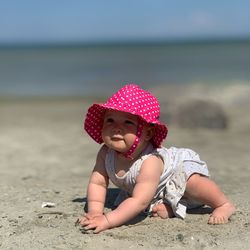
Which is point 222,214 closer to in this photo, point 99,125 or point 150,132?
point 150,132

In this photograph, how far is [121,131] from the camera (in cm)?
345

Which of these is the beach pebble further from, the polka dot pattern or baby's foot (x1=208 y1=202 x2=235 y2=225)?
baby's foot (x1=208 y1=202 x2=235 y2=225)

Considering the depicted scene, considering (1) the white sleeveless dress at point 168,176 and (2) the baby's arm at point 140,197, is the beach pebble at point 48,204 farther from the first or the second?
(2) the baby's arm at point 140,197

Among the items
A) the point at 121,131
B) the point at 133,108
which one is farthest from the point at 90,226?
the point at 133,108

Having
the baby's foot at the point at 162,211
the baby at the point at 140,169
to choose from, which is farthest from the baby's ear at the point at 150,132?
the baby's foot at the point at 162,211

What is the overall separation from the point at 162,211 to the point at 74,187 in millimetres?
1443

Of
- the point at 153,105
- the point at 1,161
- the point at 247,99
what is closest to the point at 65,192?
the point at 153,105

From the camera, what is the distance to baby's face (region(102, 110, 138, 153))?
3443 millimetres

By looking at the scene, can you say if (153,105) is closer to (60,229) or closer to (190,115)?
(60,229)

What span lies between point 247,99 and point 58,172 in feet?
31.7

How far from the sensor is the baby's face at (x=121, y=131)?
11.3ft

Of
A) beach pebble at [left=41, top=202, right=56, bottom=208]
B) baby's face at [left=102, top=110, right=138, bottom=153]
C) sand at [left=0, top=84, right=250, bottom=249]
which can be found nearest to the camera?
sand at [left=0, top=84, right=250, bottom=249]

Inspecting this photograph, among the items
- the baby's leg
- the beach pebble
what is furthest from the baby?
the beach pebble

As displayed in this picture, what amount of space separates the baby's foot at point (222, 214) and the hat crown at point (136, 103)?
2.39 feet
